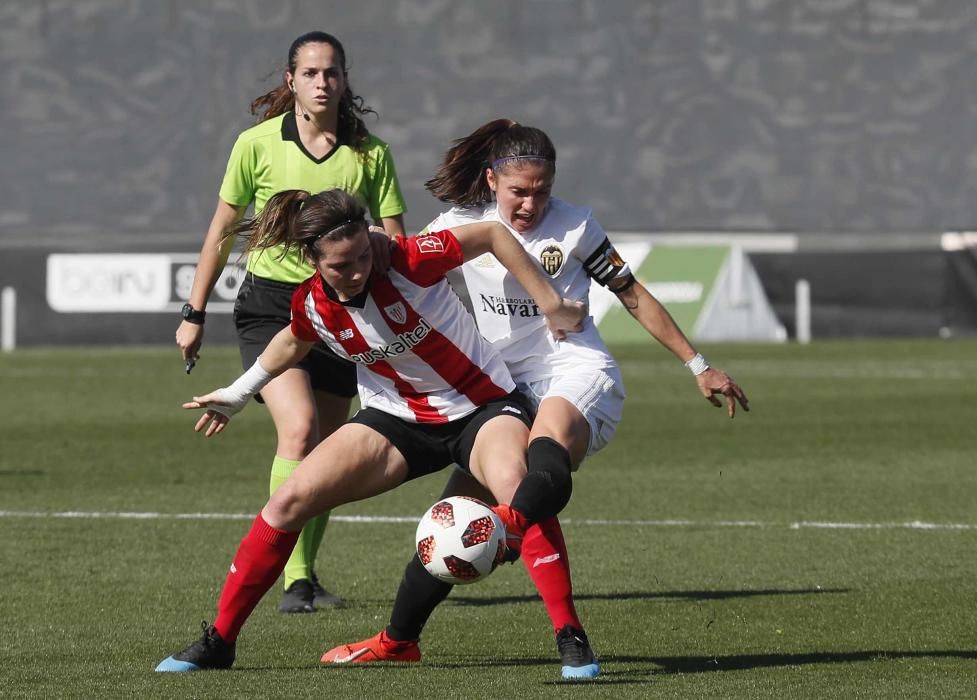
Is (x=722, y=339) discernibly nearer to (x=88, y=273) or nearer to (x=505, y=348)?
(x=88, y=273)

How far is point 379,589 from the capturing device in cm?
743

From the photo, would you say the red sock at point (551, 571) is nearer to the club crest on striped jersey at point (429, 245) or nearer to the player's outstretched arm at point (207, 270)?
the club crest on striped jersey at point (429, 245)

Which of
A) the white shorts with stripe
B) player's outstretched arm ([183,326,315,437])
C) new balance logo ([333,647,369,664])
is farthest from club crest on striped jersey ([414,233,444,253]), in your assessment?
new balance logo ([333,647,369,664])

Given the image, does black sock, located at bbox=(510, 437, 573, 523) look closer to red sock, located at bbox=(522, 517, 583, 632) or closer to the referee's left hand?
red sock, located at bbox=(522, 517, 583, 632)

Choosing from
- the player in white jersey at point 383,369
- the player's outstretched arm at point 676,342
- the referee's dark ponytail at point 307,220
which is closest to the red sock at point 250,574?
the player in white jersey at point 383,369

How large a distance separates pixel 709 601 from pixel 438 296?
2.01 metres

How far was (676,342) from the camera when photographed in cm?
590

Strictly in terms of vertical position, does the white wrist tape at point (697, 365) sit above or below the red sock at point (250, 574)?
above

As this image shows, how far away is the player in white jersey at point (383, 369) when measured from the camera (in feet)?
18.1

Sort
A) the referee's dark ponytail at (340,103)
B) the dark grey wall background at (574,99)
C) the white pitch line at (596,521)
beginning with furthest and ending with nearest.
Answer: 1. the dark grey wall background at (574,99)
2. the white pitch line at (596,521)
3. the referee's dark ponytail at (340,103)

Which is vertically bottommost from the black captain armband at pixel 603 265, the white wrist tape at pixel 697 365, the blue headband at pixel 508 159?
the white wrist tape at pixel 697 365

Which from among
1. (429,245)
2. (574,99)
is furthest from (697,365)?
(574,99)

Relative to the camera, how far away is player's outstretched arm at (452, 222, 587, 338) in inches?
226

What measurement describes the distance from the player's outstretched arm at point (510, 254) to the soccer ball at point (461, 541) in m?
0.77
